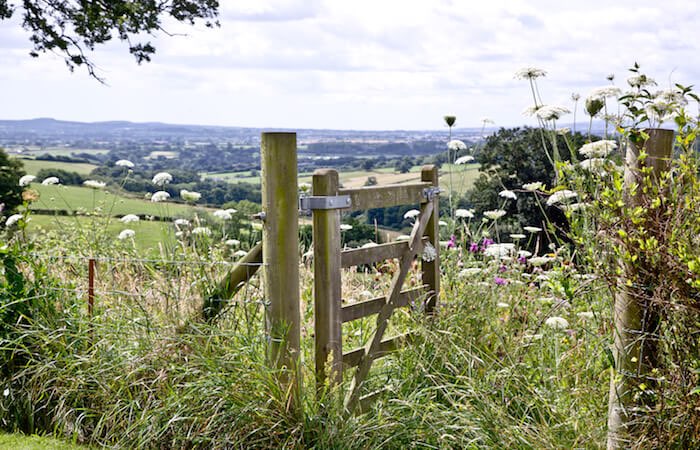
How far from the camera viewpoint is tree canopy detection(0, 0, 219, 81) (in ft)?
49.4

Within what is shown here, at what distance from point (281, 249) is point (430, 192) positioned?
4.61 feet

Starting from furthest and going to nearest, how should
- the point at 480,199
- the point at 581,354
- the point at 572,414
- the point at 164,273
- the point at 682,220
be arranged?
the point at 480,199, the point at 164,273, the point at 581,354, the point at 572,414, the point at 682,220

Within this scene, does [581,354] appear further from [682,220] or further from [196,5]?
[196,5]

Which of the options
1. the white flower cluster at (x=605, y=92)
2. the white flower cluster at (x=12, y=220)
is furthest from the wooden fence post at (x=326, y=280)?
the white flower cluster at (x=12, y=220)

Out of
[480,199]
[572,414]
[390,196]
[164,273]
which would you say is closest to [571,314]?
[572,414]

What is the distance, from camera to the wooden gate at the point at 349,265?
13.8ft

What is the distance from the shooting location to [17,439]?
14.7ft

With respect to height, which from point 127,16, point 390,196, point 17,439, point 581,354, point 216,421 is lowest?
point 17,439

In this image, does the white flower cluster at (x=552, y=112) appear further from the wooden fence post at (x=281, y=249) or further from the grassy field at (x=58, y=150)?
the grassy field at (x=58, y=150)

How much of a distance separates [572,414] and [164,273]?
3437 mm

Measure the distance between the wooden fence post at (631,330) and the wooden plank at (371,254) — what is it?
5.21ft

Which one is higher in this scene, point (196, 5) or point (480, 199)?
point (196, 5)

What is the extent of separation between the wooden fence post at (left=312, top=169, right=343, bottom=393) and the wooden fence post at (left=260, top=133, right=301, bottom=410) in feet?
0.42

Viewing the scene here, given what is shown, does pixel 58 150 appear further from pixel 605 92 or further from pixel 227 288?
pixel 605 92
